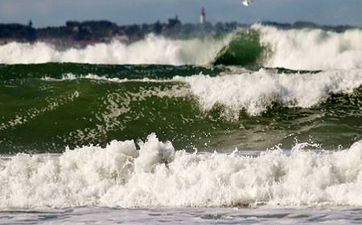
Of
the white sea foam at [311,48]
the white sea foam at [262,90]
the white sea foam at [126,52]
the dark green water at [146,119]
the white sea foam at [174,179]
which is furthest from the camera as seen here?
the white sea foam at [126,52]

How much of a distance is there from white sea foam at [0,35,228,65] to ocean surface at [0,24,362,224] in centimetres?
503

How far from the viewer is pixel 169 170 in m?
13.7

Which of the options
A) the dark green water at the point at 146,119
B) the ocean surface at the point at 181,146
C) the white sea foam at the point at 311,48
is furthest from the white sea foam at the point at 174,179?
the white sea foam at the point at 311,48

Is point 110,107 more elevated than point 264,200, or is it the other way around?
point 110,107

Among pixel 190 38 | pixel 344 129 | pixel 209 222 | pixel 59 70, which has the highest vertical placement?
pixel 190 38

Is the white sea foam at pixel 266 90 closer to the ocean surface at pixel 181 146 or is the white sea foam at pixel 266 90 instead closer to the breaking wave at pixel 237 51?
the ocean surface at pixel 181 146

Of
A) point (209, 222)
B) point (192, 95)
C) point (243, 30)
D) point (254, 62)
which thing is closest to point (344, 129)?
point (192, 95)

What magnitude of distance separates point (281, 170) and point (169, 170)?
1.46 meters

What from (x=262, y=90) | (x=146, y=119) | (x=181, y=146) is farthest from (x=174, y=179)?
(x=262, y=90)

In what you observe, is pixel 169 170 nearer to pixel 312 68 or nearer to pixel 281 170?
pixel 281 170

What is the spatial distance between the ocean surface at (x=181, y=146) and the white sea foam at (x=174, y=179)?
0.02 metres

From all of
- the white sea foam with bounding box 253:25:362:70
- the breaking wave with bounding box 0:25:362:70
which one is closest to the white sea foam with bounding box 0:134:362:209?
the breaking wave with bounding box 0:25:362:70

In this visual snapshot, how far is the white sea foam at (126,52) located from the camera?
139 feet

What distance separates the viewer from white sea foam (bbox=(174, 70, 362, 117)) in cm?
2086
